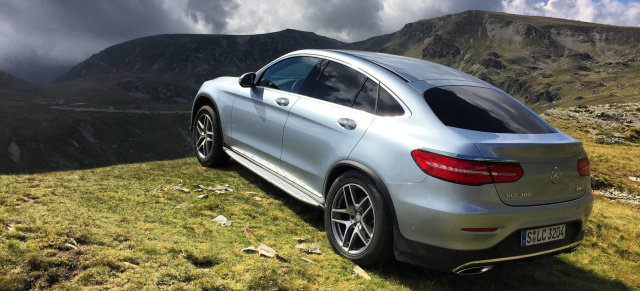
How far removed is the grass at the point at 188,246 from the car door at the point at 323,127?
84cm

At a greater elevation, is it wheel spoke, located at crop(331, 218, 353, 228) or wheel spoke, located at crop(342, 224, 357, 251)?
wheel spoke, located at crop(331, 218, 353, 228)

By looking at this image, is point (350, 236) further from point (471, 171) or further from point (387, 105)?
point (471, 171)

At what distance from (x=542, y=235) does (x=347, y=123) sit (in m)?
2.10

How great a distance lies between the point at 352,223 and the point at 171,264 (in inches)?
70.0

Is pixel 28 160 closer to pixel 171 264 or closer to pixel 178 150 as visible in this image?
pixel 178 150

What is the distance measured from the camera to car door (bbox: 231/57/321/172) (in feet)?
17.6

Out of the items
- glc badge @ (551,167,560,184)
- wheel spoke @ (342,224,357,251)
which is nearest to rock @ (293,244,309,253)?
wheel spoke @ (342,224,357,251)

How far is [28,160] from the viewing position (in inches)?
4149

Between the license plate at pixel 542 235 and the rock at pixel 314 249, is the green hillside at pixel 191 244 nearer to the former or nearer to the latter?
the rock at pixel 314 249

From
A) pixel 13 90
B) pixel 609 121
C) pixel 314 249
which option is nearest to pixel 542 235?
pixel 314 249

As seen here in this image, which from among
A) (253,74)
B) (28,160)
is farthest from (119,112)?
(253,74)

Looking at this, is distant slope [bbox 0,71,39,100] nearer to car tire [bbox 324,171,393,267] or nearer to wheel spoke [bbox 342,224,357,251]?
car tire [bbox 324,171,393,267]

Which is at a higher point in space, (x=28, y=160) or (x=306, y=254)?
(x=306, y=254)

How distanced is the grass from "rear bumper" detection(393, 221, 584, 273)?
1.53 ft
